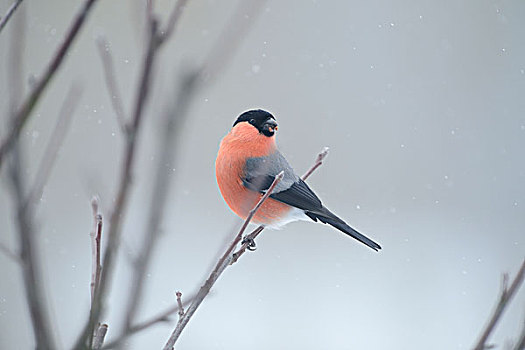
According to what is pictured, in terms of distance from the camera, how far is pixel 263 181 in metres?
1.68

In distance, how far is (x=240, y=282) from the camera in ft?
13.1

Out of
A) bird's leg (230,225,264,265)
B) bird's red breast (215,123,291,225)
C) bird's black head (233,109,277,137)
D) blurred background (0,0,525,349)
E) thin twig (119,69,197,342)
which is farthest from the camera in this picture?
blurred background (0,0,525,349)

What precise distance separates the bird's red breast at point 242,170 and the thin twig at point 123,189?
3.92ft

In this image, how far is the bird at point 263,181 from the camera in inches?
66.3

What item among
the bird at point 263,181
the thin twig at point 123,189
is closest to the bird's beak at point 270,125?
the bird at point 263,181

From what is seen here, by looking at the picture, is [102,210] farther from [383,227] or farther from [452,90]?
[452,90]

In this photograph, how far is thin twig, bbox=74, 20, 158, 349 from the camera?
0.37m

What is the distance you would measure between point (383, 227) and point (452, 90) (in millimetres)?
1439

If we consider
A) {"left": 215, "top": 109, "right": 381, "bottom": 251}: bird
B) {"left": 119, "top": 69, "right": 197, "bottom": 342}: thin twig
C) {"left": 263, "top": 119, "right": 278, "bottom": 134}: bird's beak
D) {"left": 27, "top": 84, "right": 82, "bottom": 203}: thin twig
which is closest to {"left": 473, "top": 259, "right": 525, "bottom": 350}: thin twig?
{"left": 119, "top": 69, "right": 197, "bottom": 342}: thin twig

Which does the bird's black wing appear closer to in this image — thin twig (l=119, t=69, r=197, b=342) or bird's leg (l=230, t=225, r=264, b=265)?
bird's leg (l=230, t=225, r=264, b=265)

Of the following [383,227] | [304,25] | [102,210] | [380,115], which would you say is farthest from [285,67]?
[102,210]

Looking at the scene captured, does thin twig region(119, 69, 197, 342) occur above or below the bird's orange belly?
above

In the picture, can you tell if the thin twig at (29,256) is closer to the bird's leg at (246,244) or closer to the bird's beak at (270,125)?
the bird's leg at (246,244)

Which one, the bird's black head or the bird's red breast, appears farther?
the bird's black head
